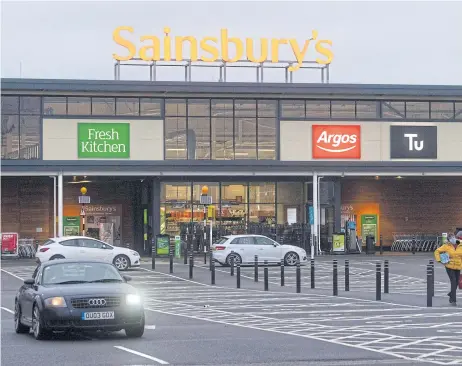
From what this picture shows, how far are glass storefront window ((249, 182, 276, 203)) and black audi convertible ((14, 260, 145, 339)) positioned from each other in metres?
35.9

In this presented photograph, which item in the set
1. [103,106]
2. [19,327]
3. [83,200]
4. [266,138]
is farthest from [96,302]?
[266,138]

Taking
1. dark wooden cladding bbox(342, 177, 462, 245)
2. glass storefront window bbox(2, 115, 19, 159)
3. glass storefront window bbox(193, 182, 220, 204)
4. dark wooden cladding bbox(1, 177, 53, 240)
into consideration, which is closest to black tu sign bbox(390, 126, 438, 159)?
dark wooden cladding bbox(342, 177, 462, 245)

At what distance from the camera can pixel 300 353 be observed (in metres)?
15.6

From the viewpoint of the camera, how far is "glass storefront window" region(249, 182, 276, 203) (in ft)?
178

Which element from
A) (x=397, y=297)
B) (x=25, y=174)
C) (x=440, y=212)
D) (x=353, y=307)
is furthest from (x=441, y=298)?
(x=440, y=212)

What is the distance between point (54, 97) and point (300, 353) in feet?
122

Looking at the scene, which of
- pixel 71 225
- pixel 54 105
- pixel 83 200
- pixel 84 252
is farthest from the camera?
pixel 71 225

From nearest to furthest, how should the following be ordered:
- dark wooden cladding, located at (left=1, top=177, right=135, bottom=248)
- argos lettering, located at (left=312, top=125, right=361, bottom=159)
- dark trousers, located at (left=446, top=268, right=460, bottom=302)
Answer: dark trousers, located at (left=446, top=268, right=460, bottom=302)
argos lettering, located at (left=312, top=125, right=361, bottom=159)
dark wooden cladding, located at (left=1, top=177, right=135, bottom=248)

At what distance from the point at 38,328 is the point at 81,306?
89 cm

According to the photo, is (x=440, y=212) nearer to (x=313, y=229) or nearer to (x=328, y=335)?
(x=313, y=229)

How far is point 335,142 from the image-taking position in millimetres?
53406

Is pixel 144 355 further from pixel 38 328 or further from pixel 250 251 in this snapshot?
pixel 250 251

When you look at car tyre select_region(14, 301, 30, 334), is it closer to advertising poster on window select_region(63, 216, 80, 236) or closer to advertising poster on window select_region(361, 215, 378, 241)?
advertising poster on window select_region(63, 216, 80, 236)

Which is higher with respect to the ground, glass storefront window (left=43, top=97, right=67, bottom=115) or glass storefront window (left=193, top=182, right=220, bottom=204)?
glass storefront window (left=43, top=97, right=67, bottom=115)
